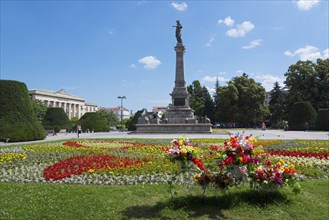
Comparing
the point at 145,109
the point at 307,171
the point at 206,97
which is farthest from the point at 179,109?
the point at 206,97

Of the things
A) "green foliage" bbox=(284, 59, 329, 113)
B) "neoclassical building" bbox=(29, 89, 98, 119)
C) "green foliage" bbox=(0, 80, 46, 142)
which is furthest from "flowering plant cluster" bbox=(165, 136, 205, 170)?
"neoclassical building" bbox=(29, 89, 98, 119)

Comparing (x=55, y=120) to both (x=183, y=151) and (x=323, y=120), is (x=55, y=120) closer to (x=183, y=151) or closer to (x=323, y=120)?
(x=323, y=120)

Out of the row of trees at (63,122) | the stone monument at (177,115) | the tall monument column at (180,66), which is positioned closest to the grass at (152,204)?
the stone monument at (177,115)

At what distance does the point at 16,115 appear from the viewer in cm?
2128

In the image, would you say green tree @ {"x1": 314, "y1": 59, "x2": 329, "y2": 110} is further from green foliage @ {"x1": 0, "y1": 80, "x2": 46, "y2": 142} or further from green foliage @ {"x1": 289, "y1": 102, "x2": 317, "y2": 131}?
green foliage @ {"x1": 0, "y1": 80, "x2": 46, "y2": 142}

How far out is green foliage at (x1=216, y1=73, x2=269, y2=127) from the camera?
58844 mm

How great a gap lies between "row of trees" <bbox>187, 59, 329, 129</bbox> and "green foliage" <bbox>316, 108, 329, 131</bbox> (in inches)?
124

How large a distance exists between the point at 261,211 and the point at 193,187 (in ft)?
5.93

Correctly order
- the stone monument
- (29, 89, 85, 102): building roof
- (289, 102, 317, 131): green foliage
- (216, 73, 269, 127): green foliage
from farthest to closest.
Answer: (29, 89, 85, 102): building roof
(216, 73, 269, 127): green foliage
(289, 102, 317, 131): green foliage
the stone monument

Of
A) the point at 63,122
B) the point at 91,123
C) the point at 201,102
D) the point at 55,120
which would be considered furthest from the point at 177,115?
the point at 201,102

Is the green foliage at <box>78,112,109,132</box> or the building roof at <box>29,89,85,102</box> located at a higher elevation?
the building roof at <box>29,89,85,102</box>

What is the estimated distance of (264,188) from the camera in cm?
558

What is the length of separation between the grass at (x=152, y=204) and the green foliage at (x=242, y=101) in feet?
177

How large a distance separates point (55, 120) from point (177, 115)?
1777 cm
